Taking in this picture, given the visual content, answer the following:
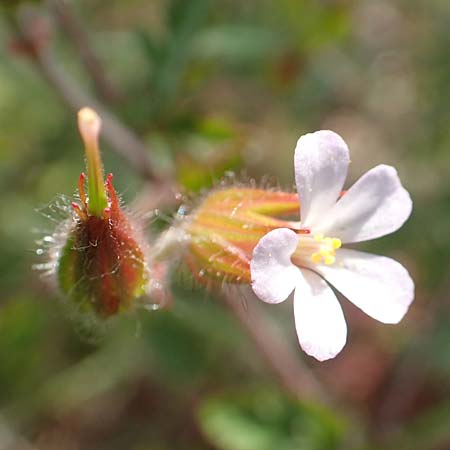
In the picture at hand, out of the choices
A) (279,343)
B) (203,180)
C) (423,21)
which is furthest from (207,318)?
(423,21)

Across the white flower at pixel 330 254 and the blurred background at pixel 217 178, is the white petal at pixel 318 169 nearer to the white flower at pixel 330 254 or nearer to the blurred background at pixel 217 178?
the white flower at pixel 330 254

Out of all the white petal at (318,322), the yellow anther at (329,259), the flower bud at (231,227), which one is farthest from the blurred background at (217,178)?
the white petal at (318,322)

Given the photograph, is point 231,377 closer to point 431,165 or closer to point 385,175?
point 431,165

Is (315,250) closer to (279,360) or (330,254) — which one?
(330,254)

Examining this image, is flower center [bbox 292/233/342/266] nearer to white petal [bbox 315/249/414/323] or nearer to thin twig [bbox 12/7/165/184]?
white petal [bbox 315/249/414/323]

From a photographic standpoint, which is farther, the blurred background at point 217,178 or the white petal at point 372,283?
the blurred background at point 217,178

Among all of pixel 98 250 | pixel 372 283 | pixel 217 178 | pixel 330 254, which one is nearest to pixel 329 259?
pixel 330 254

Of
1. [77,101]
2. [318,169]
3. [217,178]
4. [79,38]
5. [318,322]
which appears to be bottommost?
[318,322]
